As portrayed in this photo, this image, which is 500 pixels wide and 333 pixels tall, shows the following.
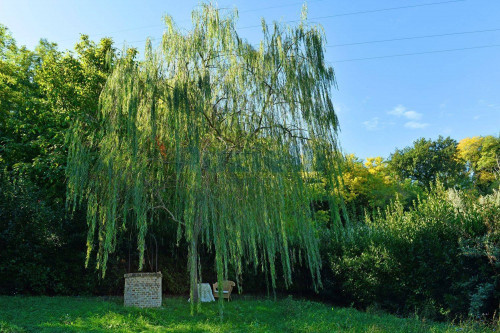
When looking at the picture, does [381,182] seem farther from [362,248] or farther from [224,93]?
[224,93]

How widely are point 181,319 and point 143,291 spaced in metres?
1.73

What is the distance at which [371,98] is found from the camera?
29.9ft

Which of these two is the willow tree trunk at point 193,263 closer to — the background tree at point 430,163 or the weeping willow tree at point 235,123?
the weeping willow tree at point 235,123

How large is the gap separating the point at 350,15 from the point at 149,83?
4343mm

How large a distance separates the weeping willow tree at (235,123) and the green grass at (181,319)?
1.39 meters

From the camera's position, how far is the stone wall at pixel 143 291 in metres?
8.85

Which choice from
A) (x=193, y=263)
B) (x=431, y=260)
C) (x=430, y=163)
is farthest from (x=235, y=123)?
(x=430, y=163)

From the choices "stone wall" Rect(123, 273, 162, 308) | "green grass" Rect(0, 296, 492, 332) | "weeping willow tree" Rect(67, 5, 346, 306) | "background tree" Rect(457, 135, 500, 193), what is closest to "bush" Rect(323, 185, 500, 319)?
"green grass" Rect(0, 296, 492, 332)

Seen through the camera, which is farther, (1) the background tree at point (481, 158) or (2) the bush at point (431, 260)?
(1) the background tree at point (481, 158)

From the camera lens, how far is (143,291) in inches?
351

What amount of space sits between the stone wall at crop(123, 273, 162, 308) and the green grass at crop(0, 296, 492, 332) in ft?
1.17

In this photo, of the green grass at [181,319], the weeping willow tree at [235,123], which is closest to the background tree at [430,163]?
the green grass at [181,319]

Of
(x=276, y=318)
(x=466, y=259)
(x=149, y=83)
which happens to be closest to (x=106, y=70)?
(x=149, y=83)

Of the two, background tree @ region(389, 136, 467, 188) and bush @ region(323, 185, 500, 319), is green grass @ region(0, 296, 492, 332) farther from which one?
background tree @ region(389, 136, 467, 188)
